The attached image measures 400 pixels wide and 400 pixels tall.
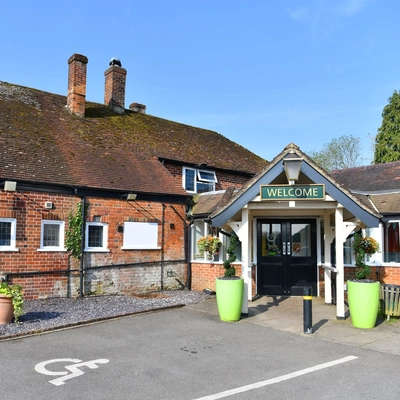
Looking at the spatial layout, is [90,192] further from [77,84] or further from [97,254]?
[77,84]

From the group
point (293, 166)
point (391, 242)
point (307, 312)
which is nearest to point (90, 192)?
point (293, 166)

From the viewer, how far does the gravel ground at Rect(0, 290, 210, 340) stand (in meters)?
8.30

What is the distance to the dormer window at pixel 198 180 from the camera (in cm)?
1620

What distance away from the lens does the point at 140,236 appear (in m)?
13.5

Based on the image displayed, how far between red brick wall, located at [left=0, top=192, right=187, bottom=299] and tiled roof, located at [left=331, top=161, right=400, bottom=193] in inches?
283

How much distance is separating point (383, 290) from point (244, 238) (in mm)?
3449

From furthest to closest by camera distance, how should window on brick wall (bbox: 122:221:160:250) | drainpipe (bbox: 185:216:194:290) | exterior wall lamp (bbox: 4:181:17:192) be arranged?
drainpipe (bbox: 185:216:194:290)
window on brick wall (bbox: 122:221:160:250)
exterior wall lamp (bbox: 4:181:17:192)

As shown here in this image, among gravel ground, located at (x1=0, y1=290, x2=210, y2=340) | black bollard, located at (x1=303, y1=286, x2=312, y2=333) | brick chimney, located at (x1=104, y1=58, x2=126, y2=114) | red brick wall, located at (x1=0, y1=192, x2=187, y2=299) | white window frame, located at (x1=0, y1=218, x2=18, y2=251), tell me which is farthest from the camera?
brick chimney, located at (x1=104, y1=58, x2=126, y2=114)

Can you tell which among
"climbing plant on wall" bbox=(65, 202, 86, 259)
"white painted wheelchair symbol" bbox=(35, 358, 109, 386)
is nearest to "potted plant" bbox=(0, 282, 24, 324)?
"white painted wheelchair symbol" bbox=(35, 358, 109, 386)

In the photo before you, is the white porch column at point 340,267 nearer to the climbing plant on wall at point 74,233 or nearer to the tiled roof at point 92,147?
the tiled roof at point 92,147

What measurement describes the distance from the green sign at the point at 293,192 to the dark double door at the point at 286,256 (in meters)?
3.67

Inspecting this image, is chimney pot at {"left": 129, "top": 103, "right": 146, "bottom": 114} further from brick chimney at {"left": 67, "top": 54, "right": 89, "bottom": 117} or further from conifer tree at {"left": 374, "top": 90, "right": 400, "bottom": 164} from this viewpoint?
conifer tree at {"left": 374, "top": 90, "right": 400, "bottom": 164}

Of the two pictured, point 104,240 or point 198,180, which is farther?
point 198,180

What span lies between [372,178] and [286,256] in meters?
6.43
